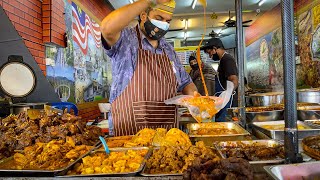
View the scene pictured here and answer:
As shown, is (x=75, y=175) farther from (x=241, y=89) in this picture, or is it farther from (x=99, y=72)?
(x=99, y=72)

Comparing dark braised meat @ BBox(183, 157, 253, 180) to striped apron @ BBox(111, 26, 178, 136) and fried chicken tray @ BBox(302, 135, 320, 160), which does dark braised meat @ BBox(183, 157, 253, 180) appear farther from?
striped apron @ BBox(111, 26, 178, 136)

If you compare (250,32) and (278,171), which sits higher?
(250,32)

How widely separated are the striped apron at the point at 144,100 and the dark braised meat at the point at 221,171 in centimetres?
147

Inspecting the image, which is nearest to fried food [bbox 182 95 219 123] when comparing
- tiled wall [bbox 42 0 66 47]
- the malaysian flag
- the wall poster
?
the wall poster

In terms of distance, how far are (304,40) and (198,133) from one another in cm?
573

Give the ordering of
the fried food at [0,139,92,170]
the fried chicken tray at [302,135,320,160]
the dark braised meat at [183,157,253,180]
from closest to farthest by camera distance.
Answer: the dark braised meat at [183,157,253,180] < the fried chicken tray at [302,135,320,160] < the fried food at [0,139,92,170]

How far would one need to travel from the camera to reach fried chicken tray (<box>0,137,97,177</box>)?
1.48 m

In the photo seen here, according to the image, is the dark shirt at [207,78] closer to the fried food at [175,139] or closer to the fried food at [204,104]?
the fried food at [204,104]

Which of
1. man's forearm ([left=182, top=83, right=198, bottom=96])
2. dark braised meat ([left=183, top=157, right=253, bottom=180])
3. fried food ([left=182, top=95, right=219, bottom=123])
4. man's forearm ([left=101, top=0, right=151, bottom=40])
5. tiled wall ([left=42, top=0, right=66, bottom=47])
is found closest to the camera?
dark braised meat ([left=183, top=157, right=253, bottom=180])

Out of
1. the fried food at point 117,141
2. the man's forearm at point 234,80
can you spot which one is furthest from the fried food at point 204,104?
the man's forearm at point 234,80

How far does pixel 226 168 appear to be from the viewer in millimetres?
1080

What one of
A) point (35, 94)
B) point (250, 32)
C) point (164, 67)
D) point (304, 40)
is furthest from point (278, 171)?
point (250, 32)

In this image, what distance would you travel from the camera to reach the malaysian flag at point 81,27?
19.6 feet

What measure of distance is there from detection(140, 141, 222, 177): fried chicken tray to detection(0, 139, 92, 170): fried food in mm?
484
